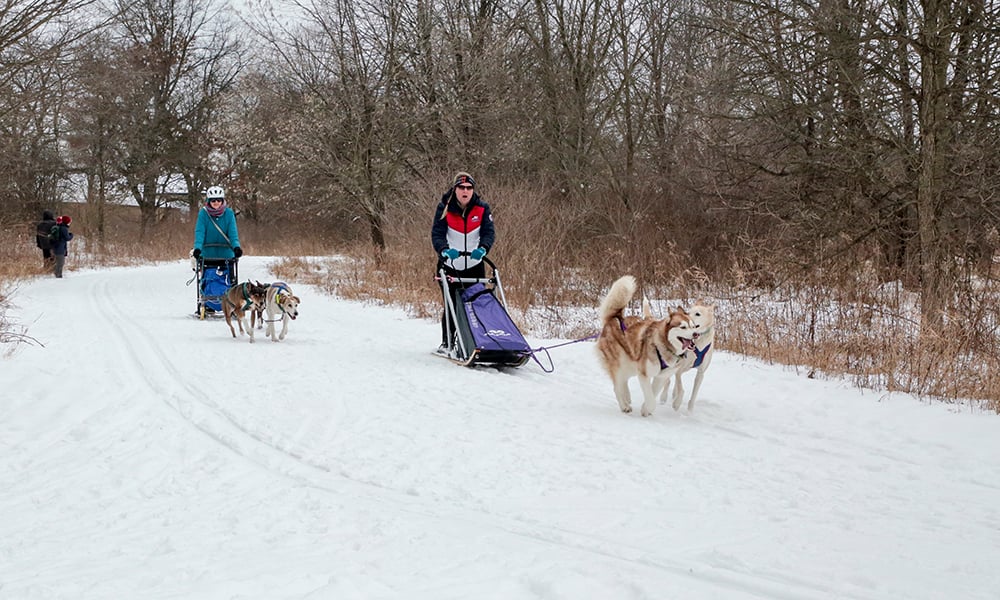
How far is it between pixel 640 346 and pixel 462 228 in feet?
10.6

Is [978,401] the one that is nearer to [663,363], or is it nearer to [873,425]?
[873,425]

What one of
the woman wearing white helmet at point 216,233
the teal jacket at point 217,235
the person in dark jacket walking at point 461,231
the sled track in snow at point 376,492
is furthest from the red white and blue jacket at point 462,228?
the teal jacket at point 217,235

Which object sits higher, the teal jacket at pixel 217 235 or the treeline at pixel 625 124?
the treeline at pixel 625 124

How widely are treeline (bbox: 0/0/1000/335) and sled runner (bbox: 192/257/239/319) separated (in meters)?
3.35

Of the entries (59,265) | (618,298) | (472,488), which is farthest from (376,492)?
(59,265)

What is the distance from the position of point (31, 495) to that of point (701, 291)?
9464 mm

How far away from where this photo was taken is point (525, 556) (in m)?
3.17

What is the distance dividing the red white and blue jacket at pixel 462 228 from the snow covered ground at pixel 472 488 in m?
1.47

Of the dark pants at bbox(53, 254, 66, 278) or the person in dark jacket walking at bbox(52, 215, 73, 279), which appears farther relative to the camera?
the dark pants at bbox(53, 254, 66, 278)

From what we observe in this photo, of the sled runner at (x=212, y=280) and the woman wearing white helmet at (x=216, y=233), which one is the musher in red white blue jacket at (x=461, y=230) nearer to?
the woman wearing white helmet at (x=216, y=233)

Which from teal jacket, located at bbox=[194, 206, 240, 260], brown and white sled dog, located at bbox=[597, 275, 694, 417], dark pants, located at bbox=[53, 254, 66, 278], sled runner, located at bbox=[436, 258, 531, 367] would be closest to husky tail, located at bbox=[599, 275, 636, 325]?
brown and white sled dog, located at bbox=[597, 275, 694, 417]

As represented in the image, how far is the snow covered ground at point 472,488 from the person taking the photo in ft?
9.80

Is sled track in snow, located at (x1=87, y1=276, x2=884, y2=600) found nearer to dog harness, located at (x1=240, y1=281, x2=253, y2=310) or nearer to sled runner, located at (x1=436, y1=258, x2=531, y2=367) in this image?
dog harness, located at (x1=240, y1=281, x2=253, y2=310)

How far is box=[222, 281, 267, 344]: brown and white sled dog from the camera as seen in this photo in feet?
31.6
